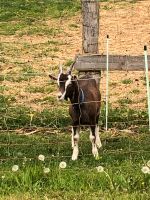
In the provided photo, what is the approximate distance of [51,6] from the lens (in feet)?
78.6

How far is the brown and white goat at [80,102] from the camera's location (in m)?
8.73

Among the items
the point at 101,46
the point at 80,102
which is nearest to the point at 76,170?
the point at 80,102

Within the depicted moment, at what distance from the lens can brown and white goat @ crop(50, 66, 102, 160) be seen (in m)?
8.73

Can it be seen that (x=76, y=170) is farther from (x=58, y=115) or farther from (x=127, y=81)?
(x=127, y=81)

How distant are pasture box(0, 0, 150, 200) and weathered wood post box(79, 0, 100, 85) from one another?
1146mm

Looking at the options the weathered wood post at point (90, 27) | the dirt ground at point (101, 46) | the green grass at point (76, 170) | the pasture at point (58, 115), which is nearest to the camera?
the green grass at point (76, 170)

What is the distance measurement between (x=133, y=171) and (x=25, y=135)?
11.6ft

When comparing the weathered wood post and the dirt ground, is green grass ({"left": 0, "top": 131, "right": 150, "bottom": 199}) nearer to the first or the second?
the weathered wood post

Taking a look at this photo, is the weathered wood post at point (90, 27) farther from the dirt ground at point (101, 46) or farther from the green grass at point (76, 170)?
the dirt ground at point (101, 46)

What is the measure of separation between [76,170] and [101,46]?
37.6 feet

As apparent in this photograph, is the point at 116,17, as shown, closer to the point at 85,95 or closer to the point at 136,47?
the point at 136,47

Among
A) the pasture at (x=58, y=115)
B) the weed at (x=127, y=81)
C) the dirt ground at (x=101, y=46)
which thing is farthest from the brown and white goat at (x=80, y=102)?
the weed at (x=127, y=81)

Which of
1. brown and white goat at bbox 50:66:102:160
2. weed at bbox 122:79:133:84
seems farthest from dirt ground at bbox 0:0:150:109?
brown and white goat at bbox 50:66:102:160

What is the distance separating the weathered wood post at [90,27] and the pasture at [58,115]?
3.76ft
